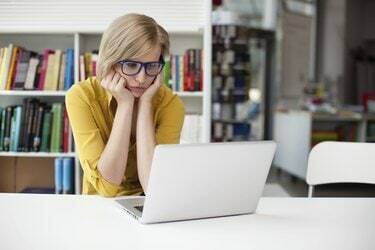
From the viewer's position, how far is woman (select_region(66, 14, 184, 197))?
1.60 metres

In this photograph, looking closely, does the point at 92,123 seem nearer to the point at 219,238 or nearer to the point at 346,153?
the point at 219,238

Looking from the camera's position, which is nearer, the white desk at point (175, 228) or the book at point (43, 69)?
the white desk at point (175, 228)

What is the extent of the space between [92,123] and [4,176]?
78.5 inches

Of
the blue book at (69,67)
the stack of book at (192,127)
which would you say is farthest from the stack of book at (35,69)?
the stack of book at (192,127)

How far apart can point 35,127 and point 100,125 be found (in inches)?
61.6

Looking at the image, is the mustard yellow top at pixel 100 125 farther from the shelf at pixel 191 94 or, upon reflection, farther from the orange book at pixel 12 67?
the orange book at pixel 12 67

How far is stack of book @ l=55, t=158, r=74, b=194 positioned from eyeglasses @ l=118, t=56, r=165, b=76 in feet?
5.35

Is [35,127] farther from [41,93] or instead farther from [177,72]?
[177,72]

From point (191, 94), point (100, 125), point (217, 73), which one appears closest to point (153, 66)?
point (100, 125)

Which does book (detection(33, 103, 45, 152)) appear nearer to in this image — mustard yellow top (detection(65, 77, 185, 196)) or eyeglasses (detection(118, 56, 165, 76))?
mustard yellow top (detection(65, 77, 185, 196))

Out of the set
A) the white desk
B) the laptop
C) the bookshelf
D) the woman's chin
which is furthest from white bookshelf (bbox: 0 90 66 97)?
the laptop

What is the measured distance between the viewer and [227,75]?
5.23 m

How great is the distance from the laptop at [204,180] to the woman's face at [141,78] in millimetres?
511

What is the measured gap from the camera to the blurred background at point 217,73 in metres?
3.15
